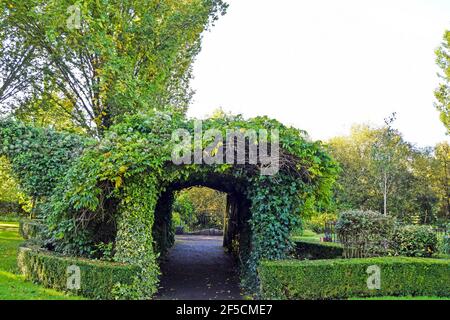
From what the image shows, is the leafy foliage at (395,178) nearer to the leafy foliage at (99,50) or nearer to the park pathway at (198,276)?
the park pathway at (198,276)

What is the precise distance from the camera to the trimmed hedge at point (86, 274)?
752 centimetres

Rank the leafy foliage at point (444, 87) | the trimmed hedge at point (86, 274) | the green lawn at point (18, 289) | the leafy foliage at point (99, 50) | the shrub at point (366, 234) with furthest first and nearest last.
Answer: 1. the leafy foliage at point (444, 87)
2. the leafy foliage at point (99, 50)
3. the shrub at point (366, 234)
4. the trimmed hedge at point (86, 274)
5. the green lawn at point (18, 289)

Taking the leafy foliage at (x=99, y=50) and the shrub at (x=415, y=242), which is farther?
the leafy foliage at (x=99, y=50)

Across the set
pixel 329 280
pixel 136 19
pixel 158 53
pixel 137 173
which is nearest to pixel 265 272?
pixel 329 280

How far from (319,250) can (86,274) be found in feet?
24.3

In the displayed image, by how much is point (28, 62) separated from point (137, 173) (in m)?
10.6

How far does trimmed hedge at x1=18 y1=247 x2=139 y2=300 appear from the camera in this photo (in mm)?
7520

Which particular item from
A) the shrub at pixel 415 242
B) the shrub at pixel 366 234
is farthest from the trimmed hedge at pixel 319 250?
the shrub at pixel 415 242

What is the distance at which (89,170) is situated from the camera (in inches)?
336

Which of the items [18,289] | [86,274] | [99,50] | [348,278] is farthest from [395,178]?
[18,289]

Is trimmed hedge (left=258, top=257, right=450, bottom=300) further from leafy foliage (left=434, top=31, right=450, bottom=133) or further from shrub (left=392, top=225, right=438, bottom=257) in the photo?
leafy foliage (left=434, top=31, right=450, bottom=133)

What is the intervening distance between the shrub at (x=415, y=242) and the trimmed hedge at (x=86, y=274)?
23.8 ft

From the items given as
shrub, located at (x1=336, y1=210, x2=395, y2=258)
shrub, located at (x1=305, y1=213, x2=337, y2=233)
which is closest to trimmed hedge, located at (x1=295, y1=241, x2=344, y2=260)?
shrub, located at (x1=336, y1=210, x2=395, y2=258)

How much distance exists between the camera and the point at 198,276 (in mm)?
11305
